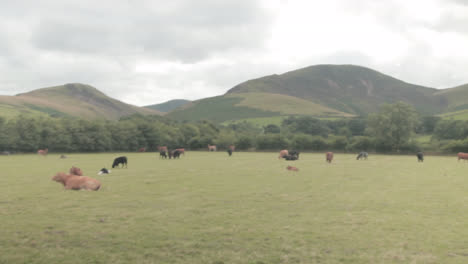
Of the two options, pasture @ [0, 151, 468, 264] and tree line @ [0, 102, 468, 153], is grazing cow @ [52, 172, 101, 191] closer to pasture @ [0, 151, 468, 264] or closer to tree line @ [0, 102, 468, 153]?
pasture @ [0, 151, 468, 264]

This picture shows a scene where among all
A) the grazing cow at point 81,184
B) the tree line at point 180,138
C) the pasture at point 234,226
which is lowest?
the pasture at point 234,226

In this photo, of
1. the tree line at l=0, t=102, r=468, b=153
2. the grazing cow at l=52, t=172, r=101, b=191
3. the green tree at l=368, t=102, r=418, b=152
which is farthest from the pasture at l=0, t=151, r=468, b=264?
the tree line at l=0, t=102, r=468, b=153

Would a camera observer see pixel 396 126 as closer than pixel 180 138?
Yes

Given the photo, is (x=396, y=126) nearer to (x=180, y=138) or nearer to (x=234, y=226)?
(x=180, y=138)

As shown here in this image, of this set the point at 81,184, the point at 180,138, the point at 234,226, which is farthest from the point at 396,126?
the point at 234,226

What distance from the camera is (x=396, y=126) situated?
245ft

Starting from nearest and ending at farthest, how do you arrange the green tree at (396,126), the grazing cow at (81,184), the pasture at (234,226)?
the pasture at (234,226) → the grazing cow at (81,184) → the green tree at (396,126)

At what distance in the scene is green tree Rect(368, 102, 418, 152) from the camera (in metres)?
74.9

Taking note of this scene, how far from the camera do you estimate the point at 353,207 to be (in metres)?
13.6

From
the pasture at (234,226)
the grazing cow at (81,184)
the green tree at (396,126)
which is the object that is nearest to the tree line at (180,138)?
the green tree at (396,126)

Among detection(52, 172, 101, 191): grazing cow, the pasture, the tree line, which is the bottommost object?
the pasture

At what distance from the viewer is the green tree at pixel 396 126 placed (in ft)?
246

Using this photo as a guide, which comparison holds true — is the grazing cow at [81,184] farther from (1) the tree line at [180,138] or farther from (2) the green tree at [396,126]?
(2) the green tree at [396,126]

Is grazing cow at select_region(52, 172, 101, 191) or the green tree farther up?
the green tree
